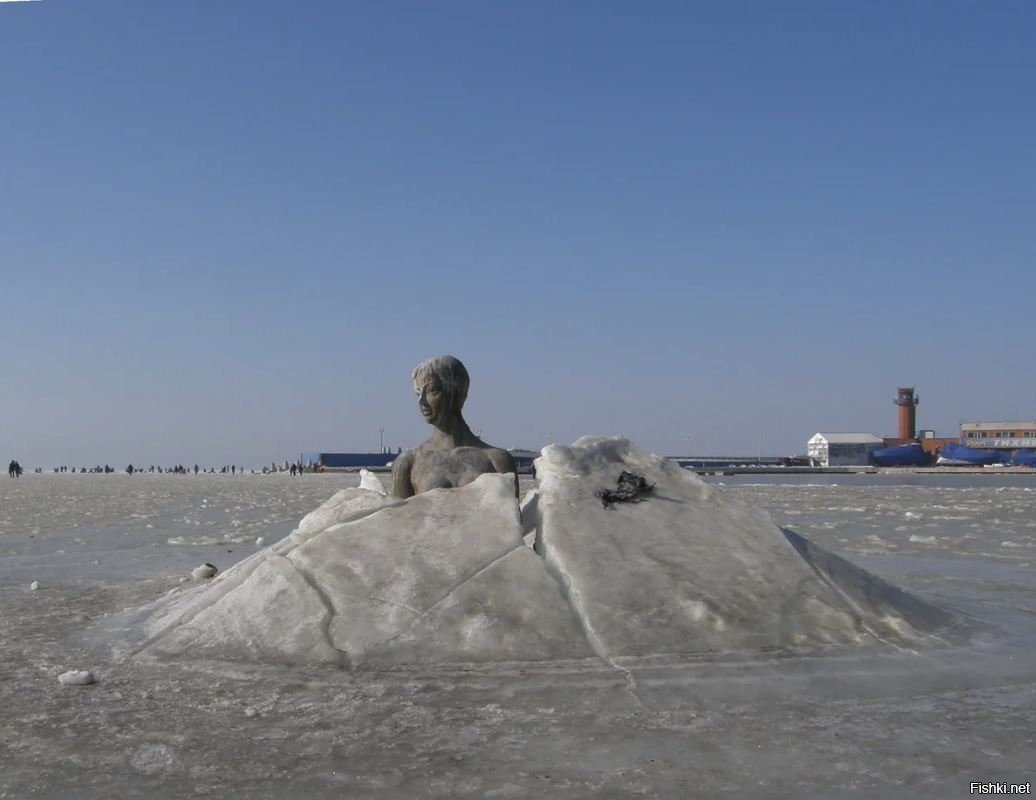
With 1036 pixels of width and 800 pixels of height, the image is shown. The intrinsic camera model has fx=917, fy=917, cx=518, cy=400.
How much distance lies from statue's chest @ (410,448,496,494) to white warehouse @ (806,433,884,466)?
91856 millimetres

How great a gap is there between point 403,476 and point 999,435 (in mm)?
109704

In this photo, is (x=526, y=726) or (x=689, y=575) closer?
(x=526, y=726)

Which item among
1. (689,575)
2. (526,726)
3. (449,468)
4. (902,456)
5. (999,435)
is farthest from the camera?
(999,435)

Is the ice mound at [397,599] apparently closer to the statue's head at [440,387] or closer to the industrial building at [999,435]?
the statue's head at [440,387]

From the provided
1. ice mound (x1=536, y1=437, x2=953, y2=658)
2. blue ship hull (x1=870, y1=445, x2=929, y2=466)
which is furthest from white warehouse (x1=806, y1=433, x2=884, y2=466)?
ice mound (x1=536, y1=437, x2=953, y2=658)

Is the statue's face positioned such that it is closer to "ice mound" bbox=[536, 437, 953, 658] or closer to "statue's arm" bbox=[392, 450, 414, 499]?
"statue's arm" bbox=[392, 450, 414, 499]

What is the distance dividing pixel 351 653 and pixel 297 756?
1290 millimetres

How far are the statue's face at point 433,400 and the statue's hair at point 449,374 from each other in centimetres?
3

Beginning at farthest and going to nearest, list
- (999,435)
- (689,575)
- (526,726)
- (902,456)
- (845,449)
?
(999,435) → (845,449) → (902,456) → (689,575) → (526,726)

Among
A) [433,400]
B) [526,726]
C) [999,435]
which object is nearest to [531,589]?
[526,726]

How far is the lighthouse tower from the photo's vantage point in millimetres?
100125

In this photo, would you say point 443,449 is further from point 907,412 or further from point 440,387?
point 907,412

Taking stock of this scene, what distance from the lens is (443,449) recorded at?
5.86 m

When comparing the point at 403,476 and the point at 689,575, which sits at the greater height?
the point at 403,476
